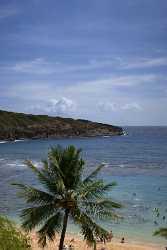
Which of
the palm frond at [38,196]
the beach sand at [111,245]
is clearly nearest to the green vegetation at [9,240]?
the palm frond at [38,196]

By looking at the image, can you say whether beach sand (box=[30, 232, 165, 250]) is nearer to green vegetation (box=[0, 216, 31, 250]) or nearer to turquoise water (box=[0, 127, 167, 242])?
turquoise water (box=[0, 127, 167, 242])

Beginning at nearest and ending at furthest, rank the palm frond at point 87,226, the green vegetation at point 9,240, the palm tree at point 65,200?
1. the green vegetation at point 9,240
2. the palm frond at point 87,226
3. the palm tree at point 65,200

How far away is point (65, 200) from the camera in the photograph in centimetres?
2469

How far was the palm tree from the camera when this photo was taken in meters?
24.8

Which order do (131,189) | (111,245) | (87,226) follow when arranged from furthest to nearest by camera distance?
(131,189), (111,245), (87,226)

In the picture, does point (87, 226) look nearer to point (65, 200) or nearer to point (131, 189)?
point (65, 200)

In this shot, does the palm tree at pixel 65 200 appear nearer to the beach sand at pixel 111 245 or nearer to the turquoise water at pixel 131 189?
the beach sand at pixel 111 245

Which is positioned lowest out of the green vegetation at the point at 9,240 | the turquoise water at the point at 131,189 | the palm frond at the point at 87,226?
the turquoise water at the point at 131,189

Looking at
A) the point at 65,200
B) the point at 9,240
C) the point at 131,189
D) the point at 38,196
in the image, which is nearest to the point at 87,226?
the point at 65,200

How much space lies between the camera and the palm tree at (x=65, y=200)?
2477 centimetres

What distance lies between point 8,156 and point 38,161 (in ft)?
48.6

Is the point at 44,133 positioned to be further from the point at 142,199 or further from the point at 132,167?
the point at 142,199

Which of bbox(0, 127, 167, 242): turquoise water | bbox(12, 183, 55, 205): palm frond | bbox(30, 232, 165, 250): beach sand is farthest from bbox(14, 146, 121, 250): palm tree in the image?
bbox(0, 127, 167, 242): turquoise water

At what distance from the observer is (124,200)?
2250 inches
